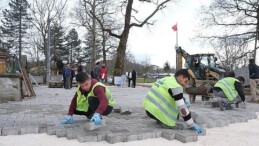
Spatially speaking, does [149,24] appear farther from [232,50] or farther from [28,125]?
[28,125]

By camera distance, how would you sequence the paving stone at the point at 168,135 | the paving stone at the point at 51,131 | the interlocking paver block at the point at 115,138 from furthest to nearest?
the paving stone at the point at 51,131, the paving stone at the point at 168,135, the interlocking paver block at the point at 115,138

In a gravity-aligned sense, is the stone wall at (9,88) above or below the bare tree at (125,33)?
below

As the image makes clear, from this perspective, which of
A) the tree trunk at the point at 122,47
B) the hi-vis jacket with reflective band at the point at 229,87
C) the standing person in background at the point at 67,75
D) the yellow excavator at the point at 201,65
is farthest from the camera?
the tree trunk at the point at 122,47

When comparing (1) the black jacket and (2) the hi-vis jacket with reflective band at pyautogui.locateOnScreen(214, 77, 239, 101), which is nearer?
(2) the hi-vis jacket with reflective band at pyautogui.locateOnScreen(214, 77, 239, 101)

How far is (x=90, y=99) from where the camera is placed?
5.23 meters

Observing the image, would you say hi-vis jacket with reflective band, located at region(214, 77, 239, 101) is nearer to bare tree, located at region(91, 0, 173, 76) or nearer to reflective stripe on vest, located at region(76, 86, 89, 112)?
reflective stripe on vest, located at region(76, 86, 89, 112)

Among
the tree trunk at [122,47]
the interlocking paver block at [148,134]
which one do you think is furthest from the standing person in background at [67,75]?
the interlocking paver block at [148,134]

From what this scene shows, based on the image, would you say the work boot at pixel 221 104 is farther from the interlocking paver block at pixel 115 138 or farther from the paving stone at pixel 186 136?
the interlocking paver block at pixel 115 138

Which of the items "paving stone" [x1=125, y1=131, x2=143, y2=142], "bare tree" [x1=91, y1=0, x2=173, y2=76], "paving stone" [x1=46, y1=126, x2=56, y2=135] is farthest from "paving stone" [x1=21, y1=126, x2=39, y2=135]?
"bare tree" [x1=91, y1=0, x2=173, y2=76]

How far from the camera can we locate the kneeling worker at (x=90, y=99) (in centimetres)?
485

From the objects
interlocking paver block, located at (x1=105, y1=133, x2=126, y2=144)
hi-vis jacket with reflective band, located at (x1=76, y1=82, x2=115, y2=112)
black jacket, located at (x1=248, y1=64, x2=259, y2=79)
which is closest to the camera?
interlocking paver block, located at (x1=105, y1=133, x2=126, y2=144)

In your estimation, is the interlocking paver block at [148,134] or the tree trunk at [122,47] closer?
the interlocking paver block at [148,134]

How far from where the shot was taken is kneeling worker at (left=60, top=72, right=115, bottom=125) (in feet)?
15.9

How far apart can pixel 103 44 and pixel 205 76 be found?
24.4 m
